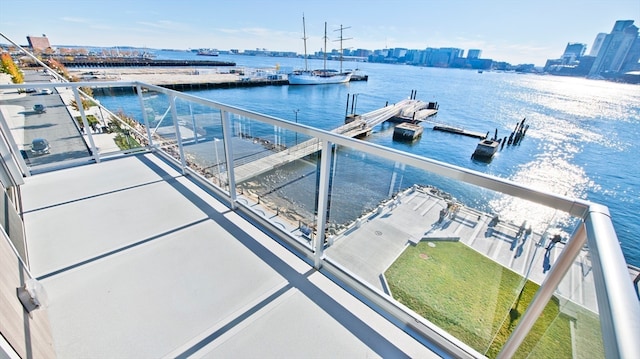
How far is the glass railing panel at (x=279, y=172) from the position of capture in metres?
1.92

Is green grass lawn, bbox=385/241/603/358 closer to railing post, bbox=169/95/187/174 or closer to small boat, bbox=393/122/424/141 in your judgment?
railing post, bbox=169/95/187/174

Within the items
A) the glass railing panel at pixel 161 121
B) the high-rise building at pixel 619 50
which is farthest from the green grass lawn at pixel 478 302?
the high-rise building at pixel 619 50

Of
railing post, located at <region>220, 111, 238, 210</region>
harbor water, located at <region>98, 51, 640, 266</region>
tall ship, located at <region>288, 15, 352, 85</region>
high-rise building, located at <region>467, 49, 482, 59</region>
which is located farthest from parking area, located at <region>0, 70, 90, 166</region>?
high-rise building, located at <region>467, 49, 482, 59</region>

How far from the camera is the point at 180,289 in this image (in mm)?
1633

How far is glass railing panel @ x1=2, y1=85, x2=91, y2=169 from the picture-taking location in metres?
2.73

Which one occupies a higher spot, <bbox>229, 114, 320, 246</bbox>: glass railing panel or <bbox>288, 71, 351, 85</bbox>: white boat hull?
<bbox>229, 114, 320, 246</bbox>: glass railing panel

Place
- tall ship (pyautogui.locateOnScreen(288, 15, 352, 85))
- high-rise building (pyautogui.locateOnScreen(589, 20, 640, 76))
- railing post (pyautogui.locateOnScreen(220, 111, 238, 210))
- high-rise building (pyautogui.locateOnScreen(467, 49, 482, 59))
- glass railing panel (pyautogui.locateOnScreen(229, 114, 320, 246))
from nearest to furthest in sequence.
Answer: glass railing panel (pyautogui.locateOnScreen(229, 114, 320, 246))
railing post (pyautogui.locateOnScreen(220, 111, 238, 210))
tall ship (pyautogui.locateOnScreen(288, 15, 352, 85))
high-rise building (pyautogui.locateOnScreen(589, 20, 640, 76))
high-rise building (pyautogui.locateOnScreen(467, 49, 482, 59))

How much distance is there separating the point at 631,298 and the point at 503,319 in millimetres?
1186

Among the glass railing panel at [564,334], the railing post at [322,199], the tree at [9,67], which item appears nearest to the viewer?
the glass railing panel at [564,334]

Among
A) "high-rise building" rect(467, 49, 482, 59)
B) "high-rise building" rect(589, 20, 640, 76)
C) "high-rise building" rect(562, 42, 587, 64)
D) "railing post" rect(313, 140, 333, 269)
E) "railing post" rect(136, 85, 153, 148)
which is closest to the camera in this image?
Answer: "railing post" rect(313, 140, 333, 269)

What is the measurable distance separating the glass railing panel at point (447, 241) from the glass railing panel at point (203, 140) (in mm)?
1383

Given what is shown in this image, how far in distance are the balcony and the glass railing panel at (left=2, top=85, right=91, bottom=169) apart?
0.13 feet

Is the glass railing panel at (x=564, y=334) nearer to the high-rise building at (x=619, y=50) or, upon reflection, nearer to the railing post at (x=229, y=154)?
the railing post at (x=229, y=154)

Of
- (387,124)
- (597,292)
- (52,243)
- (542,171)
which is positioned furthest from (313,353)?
(387,124)
